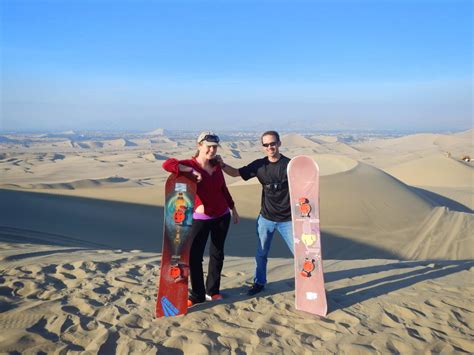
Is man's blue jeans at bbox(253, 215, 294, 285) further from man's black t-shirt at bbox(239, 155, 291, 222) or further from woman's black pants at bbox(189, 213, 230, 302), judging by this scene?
woman's black pants at bbox(189, 213, 230, 302)

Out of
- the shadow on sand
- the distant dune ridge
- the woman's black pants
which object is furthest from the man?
the distant dune ridge

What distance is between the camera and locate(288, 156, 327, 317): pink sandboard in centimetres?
A: 404

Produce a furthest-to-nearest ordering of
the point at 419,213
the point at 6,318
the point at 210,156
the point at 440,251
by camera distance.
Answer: the point at 419,213
the point at 440,251
the point at 210,156
the point at 6,318

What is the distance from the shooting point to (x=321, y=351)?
10.7 ft

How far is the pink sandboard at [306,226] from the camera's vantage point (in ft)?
13.3

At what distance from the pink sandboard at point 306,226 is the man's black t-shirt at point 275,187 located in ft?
0.46

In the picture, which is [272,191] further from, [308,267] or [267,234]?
[308,267]

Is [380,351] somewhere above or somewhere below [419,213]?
above

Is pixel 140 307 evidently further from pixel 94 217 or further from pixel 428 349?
pixel 94 217

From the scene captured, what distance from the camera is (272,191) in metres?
4.24

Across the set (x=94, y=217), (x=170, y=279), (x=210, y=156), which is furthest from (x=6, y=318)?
(x=94, y=217)

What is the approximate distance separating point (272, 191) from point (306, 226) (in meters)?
0.57

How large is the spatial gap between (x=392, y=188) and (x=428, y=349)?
42.1ft

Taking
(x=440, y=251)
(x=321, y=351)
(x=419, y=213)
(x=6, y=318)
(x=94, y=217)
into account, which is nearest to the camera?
(x=321, y=351)
